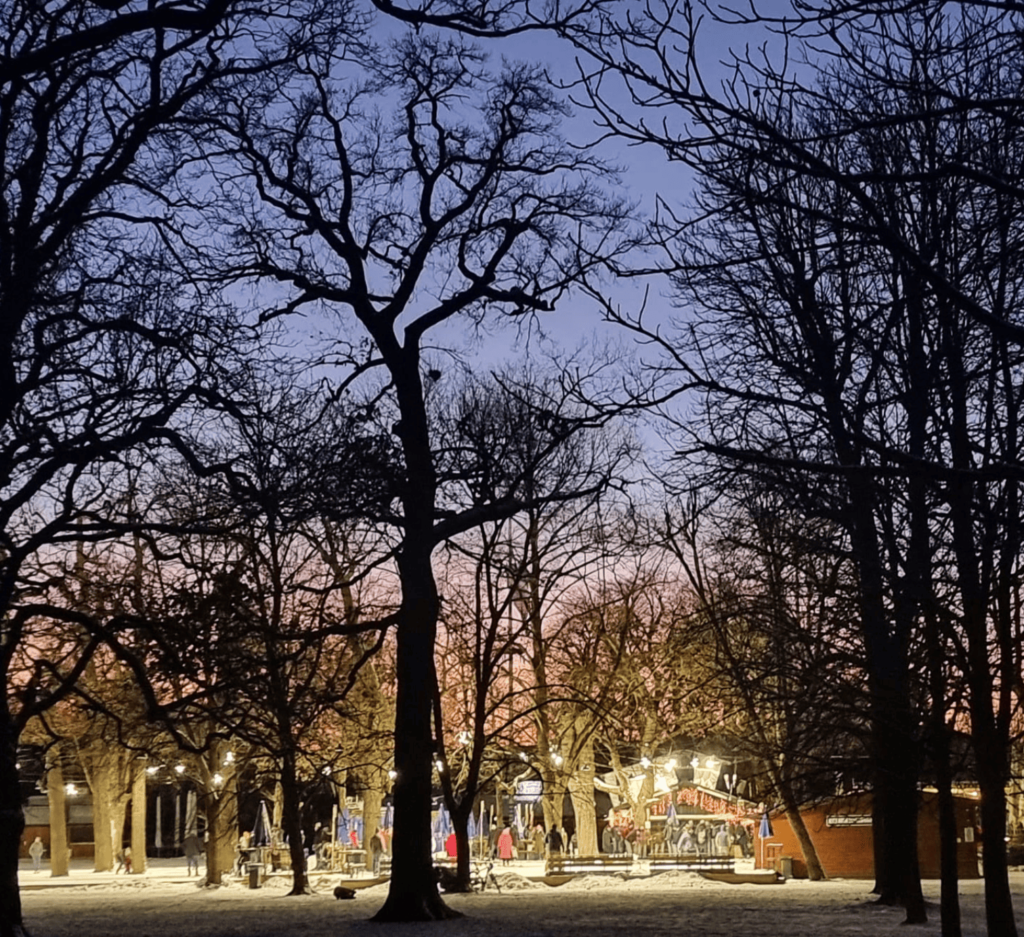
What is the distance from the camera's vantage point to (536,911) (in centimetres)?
2555

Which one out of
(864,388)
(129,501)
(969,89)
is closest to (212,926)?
(129,501)

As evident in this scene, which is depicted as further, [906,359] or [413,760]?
[413,760]

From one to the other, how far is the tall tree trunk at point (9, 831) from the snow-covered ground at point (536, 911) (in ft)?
20.4

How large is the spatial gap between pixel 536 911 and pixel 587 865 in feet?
48.4

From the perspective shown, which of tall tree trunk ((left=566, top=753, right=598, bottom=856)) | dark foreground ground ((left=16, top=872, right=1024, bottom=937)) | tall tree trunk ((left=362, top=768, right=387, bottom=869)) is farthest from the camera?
tall tree trunk ((left=566, top=753, right=598, bottom=856))

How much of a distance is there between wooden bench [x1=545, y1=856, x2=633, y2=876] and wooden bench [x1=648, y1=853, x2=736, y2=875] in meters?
0.77

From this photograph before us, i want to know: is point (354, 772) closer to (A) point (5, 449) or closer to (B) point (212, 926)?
(B) point (212, 926)

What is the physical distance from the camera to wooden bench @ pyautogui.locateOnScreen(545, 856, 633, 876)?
3900cm

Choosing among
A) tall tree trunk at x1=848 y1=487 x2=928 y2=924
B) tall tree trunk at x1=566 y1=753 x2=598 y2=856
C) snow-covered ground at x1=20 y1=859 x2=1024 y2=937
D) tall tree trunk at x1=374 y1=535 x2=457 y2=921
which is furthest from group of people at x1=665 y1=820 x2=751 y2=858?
tall tree trunk at x1=848 y1=487 x2=928 y2=924

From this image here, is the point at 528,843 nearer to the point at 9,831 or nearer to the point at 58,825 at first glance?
the point at 58,825

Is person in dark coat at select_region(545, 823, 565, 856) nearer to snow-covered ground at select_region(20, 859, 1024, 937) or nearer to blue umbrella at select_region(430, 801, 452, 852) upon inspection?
blue umbrella at select_region(430, 801, 452, 852)

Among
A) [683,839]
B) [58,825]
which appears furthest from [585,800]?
[58,825]

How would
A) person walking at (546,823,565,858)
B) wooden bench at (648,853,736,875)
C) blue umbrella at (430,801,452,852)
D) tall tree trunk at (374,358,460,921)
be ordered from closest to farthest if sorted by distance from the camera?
1. tall tree trunk at (374,358,460,921)
2. wooden bench at (648,853,736,875)
3. blue umbrella at (430,801,452,852)
4. person walking at (546,823,565,858)

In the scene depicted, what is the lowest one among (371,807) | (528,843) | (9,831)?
(528,843)
